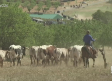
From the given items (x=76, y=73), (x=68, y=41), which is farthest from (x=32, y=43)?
(x=76, y=73)

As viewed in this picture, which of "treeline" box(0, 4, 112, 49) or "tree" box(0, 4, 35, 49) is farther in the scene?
"treeline" box(0, 4, 112, 49)

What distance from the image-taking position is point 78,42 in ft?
276

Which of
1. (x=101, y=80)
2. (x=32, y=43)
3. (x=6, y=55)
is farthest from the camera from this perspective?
(x=32, y=43)

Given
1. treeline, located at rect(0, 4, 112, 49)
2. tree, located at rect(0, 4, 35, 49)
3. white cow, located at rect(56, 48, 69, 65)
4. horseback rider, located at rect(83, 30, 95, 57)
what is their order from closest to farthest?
horseback rider, located at rect(83, 30, 95, 57) < white cow, located at rect(56, 48, 69, 65) < tree, located at rect(0, 4, 35, 49) < treeline, located at rect(0, 4, 112, 49)

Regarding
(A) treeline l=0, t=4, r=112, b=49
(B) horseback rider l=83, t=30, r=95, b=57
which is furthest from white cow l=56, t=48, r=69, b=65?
(A) treeline l=0, t=4, r=112, b=49

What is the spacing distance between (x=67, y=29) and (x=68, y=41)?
15.3 feet

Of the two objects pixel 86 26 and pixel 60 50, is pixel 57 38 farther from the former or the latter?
pixel 60 50

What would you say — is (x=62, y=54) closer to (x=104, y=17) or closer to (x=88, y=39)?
(x=88, y=39)

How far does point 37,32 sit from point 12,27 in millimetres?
24875

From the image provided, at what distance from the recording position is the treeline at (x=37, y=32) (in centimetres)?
5909

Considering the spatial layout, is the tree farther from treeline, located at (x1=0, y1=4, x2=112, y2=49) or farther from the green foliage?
the green foliage

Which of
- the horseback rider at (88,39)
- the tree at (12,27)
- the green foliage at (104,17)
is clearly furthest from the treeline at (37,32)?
the green foliage at (104,17)

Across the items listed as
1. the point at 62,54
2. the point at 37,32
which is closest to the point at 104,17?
the point at 37,32

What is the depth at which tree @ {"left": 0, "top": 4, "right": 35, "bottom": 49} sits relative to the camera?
58.5 meters
